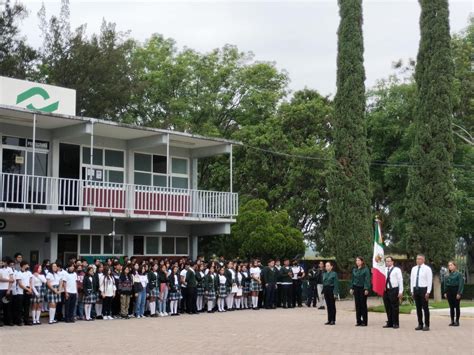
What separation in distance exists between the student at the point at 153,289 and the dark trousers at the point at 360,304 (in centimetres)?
692

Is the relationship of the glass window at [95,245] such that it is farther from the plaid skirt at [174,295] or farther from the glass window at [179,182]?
the plaid skirt at [174,295]

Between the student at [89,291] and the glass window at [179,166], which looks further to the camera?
the glass window at [179,166]

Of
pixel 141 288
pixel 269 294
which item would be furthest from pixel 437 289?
pixel 141 288

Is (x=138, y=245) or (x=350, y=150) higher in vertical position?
(x=350, y=150)

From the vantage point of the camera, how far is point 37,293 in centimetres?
1981

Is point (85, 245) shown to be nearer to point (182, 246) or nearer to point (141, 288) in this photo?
point (182, 246)

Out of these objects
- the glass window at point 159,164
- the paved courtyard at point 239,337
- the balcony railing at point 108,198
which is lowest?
the paved courtyard at point 239,337

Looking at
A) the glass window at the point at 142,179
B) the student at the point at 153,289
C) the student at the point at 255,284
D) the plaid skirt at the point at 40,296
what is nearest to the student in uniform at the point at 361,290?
the student at the point at 153,289

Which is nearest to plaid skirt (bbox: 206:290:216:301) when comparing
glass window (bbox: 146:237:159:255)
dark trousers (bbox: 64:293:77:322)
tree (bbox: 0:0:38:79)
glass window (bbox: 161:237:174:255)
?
glass window (bbox: 146:237:159:255)

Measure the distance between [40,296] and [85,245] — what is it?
6862mm

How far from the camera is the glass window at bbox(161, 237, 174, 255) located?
30.0m

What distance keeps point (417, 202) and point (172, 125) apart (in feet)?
60.0

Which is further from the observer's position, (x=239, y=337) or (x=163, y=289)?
(x=163, y=289)

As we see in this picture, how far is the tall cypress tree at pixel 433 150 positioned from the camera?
27.8m
